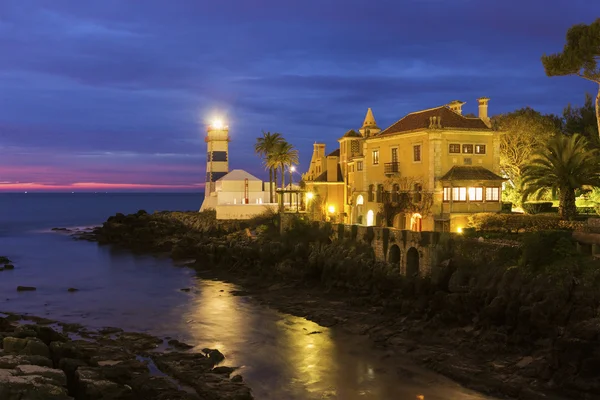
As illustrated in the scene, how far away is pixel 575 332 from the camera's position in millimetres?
21375

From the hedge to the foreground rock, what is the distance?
20009mm

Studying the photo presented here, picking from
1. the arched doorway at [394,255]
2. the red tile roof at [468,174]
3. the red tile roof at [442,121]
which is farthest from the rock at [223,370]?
the red tile roof at [442,121]

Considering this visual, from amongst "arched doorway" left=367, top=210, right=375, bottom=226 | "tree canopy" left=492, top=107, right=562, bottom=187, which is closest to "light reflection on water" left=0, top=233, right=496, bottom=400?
"arched doorway" left=367, top=210, right=375, bottom=226

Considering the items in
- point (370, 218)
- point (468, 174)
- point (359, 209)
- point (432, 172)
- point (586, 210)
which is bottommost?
point (370, 218)

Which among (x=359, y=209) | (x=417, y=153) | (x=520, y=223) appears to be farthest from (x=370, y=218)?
(x=520, y=223)

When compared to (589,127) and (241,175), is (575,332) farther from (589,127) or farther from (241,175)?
(241,175)

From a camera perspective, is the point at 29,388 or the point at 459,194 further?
the point at 459,194

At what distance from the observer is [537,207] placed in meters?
39.7

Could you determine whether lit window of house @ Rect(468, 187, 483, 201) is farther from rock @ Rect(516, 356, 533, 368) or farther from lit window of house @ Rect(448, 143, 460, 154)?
rock @ Rect(516, 356, 533, 368)

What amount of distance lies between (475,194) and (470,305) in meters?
15.0

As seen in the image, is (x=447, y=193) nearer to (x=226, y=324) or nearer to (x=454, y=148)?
(x=454, y=148)

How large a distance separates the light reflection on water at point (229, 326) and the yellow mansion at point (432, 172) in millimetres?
15044

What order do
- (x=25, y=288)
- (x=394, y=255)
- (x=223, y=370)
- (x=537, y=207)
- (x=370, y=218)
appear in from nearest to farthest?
(x=223, y=370) < (x=394, y=255) < (x=537, y=207) < (x=25, y=288) < (x=370, y=218)

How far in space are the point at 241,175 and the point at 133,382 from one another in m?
53.6
